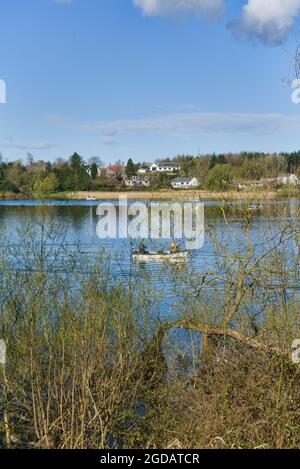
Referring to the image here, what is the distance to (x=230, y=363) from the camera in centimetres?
889

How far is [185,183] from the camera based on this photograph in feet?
40.7

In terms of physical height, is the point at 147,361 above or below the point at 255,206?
below

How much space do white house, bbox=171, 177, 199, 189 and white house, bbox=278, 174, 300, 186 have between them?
1.75m

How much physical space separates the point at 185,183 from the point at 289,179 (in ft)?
6.96

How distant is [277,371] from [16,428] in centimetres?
365

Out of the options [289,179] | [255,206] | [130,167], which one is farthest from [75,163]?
[255,206]

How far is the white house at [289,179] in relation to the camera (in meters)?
11.4
